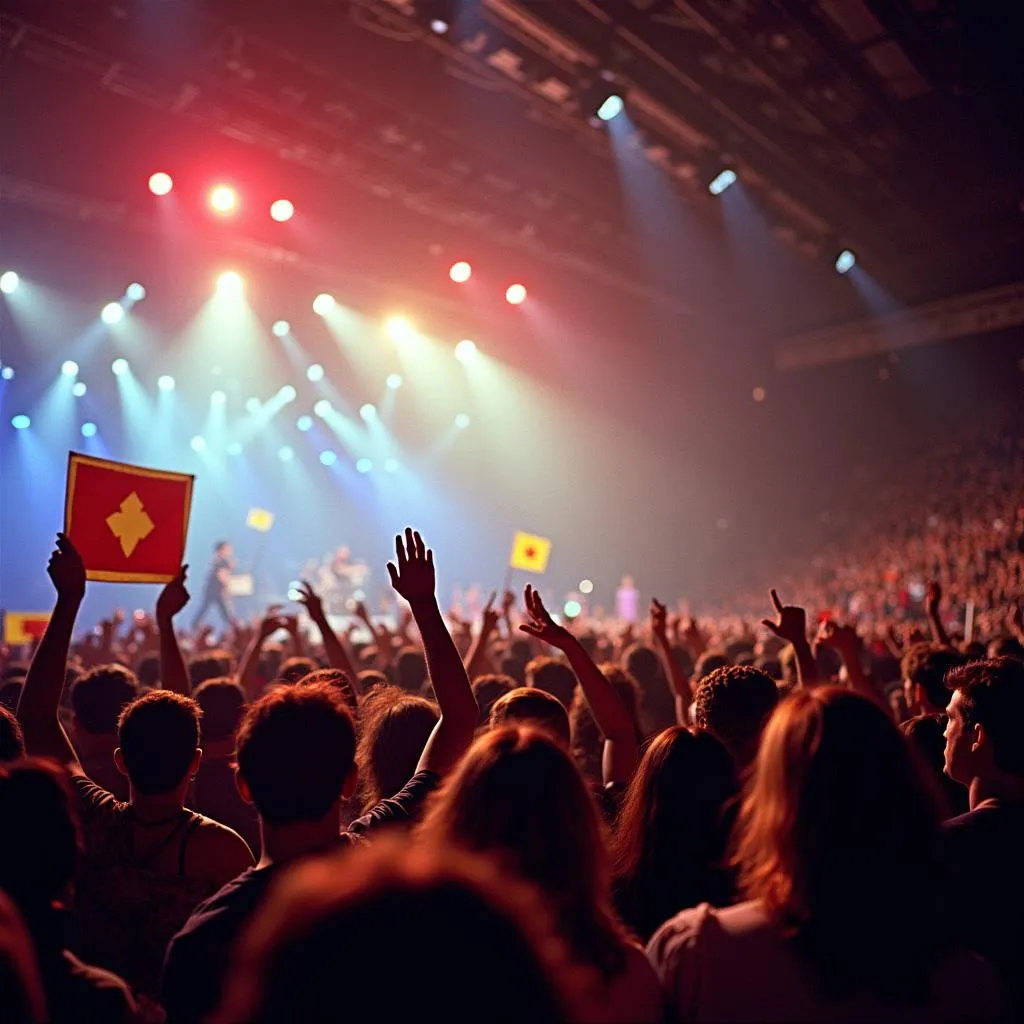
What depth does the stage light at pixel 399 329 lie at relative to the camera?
19625 mm

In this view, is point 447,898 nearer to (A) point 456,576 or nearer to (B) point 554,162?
(B) point 554,162

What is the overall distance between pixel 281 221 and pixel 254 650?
1099 centimetres

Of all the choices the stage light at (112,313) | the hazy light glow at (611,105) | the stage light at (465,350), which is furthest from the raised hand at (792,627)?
the stage light at (465,350)

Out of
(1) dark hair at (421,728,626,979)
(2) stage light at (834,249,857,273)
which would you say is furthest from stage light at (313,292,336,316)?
(1) dark hair at (421,728,626,979)

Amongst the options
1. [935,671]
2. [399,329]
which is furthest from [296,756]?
[399,329]

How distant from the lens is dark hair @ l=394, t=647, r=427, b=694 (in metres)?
6.48

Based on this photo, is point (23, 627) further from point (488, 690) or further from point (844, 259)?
point (844, 259)

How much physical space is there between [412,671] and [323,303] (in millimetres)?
13721

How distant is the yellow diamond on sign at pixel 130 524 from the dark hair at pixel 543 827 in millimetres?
3702

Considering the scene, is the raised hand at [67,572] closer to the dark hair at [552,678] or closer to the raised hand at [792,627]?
the dark hair at [552,678]

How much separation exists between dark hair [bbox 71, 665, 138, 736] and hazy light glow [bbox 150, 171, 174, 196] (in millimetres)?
10761

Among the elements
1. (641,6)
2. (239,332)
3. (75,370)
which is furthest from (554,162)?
(75,370)

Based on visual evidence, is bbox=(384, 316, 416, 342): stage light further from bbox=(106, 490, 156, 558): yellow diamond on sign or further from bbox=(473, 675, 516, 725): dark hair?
bbox=(473, 675, 516, 725): dark hair

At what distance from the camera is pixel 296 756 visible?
2.12m
